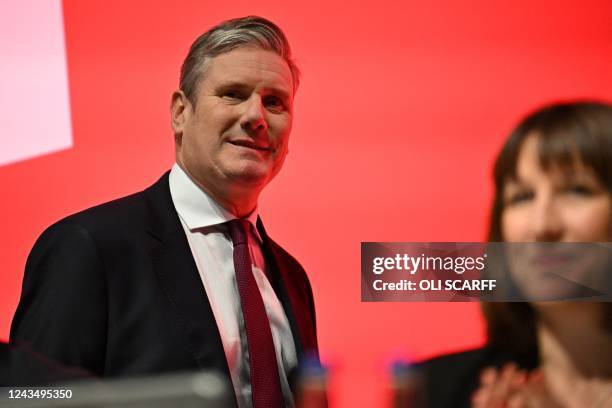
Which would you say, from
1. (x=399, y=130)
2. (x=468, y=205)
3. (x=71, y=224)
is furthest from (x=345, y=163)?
(x=71, y=224)

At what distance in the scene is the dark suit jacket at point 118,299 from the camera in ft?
6.43

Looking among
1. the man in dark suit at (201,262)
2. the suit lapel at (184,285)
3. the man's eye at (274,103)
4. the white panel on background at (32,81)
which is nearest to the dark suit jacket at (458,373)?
the man in dark suit at (201,262)

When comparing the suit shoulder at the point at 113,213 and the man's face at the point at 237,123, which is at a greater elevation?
the man's face at the point at 237,123

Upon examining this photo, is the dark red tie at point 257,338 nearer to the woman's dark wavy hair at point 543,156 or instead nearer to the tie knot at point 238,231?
the tie knot at point 238,231

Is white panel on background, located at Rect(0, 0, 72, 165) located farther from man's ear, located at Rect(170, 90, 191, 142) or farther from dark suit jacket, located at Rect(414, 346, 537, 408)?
dark suit jacket, located at Rect(414, 346, 537, 408)

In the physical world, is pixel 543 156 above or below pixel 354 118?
below

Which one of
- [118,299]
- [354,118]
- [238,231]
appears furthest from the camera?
[354,118]

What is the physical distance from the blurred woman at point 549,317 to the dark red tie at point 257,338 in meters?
0.45

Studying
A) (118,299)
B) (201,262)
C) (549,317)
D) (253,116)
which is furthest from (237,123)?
(549,317)

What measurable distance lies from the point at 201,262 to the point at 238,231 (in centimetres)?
13

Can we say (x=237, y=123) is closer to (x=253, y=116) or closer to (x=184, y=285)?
(x=253, y=116)

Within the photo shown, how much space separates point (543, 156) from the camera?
88.7 inches

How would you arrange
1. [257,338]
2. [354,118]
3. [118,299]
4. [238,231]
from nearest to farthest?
1. [118,299]
2. [257,338]
3. [238,231]
4. [354,118]

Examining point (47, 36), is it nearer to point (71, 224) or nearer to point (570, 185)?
point (71, 224)
